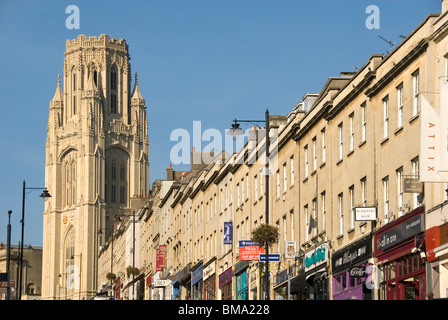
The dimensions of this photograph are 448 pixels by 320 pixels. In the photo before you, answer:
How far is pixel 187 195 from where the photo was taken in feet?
285

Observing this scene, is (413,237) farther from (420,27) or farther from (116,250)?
(116,250)

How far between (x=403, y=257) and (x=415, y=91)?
239 inches

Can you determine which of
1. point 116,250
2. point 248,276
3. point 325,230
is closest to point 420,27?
point 325,230

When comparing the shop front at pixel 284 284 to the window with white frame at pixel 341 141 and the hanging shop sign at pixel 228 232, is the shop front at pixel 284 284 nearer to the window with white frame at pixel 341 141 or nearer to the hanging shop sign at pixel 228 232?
the window with white frame at pixel 341 141

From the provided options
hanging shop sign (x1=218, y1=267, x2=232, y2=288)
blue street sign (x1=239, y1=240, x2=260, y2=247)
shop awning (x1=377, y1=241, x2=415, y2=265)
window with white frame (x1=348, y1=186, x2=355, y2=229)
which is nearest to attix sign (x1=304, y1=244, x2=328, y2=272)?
blue street sign (x1=239, y1=240, x2=260, y2=247)

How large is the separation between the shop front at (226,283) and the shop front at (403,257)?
1122 inches

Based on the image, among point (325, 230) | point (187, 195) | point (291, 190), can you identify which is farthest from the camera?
point (187, 195)

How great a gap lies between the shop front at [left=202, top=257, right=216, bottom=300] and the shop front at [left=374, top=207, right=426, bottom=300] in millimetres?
34162

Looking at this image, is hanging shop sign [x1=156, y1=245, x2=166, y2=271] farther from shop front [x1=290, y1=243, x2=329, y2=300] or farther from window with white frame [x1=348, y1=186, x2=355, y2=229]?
window with white frame [x1=348, y1=186, x2=355, y2=229]

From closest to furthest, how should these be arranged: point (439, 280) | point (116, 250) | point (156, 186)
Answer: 1. point (439, 280)
2. point (156, 186)
3. point (116, 250)

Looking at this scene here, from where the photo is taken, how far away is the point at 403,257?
124 ft

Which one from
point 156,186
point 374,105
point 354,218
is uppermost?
point 156,186

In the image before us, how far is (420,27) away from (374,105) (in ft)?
17.0

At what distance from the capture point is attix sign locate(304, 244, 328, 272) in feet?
155
